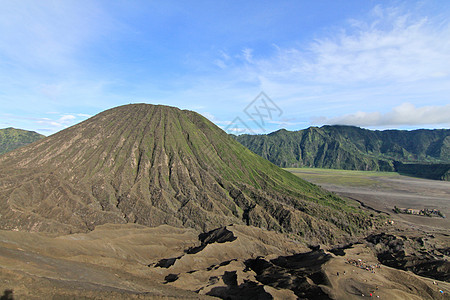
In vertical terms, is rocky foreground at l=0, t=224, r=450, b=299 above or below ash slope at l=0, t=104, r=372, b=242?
below

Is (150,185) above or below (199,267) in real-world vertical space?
above

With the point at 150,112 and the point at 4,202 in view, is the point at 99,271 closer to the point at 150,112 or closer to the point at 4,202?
the point at 4,202

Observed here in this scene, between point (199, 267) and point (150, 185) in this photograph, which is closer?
point (199, 267)

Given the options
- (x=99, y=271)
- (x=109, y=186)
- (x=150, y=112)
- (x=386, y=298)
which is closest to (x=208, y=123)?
(x=150, y=112)

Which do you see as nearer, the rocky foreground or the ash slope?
the rocky foreground

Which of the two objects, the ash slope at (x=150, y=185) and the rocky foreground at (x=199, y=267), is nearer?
the rocky foreground at (x=199, y=267)

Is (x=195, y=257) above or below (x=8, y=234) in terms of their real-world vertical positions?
below

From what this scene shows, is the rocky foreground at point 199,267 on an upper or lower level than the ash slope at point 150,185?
lower

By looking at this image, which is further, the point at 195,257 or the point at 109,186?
the point at 109,186
